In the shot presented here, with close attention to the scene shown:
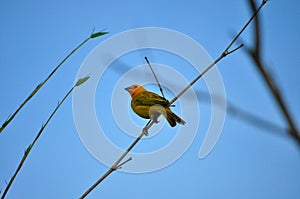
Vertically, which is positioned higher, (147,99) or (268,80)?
(147,99)

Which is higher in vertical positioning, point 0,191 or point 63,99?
point 63,99

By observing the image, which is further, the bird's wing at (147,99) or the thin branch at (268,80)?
the bird's wing at (147,99)

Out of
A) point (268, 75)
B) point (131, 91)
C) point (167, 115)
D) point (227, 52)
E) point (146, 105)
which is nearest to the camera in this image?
point (268, 75)

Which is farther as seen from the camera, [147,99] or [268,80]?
[147,99]

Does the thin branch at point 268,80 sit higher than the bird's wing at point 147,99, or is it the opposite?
the bird's wing at point 147,99

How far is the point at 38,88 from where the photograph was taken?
1058 mm

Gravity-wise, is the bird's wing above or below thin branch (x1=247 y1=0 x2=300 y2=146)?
above

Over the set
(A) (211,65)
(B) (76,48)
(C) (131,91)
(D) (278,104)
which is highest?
(C) (131,91)

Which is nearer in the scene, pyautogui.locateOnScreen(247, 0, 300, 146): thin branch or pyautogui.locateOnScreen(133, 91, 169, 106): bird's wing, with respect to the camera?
pyautogui.locateOnScreen(247, 0, 300, 146): thin branch

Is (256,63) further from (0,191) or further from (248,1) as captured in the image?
(0,191)

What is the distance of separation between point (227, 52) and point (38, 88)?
0.66 m

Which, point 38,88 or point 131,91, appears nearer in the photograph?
point 38,88

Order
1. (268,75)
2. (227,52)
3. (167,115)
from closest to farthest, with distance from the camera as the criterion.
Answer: (268,75) < (227,52) < (167,115)

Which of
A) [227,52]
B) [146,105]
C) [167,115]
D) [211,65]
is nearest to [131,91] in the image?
[146,105]
